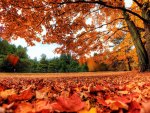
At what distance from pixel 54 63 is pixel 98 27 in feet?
133

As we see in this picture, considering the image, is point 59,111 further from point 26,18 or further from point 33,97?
point 26,18

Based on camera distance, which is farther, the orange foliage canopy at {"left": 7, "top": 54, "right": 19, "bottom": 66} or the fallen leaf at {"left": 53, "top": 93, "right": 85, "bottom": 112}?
the orange foliage canopy at {"left": 7, "top": 54, "right": 19, "bottom": 66}

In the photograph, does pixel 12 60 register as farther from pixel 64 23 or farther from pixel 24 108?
pixel 24 108

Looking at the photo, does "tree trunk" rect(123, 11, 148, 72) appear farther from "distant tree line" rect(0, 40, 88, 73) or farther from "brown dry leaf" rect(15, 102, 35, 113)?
"distant tree line" rect(0, 40, 88, 73)

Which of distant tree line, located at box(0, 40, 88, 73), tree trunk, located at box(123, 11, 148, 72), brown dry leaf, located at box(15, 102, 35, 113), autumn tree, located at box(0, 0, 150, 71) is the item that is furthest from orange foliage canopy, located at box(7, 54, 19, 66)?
brown dry leaf, located at box(15, 102, 35, 113)

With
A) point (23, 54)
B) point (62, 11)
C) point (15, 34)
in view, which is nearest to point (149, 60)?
point (62, 11)

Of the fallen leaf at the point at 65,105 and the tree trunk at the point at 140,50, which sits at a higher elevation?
the tree trunk at the point at 140,50

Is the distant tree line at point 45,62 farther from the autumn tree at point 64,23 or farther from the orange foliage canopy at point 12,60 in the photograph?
the autumn tree at point 64,23

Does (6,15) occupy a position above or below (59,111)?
above

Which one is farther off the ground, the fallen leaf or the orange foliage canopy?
the orange foliage canopy

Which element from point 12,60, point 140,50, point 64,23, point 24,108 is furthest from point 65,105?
point 12,60

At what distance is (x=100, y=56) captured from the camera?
19656mm

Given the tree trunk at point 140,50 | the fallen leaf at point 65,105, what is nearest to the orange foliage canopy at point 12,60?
the tree trunk at point 140,50

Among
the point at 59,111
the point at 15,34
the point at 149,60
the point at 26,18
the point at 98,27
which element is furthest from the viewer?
the point at 98,27
